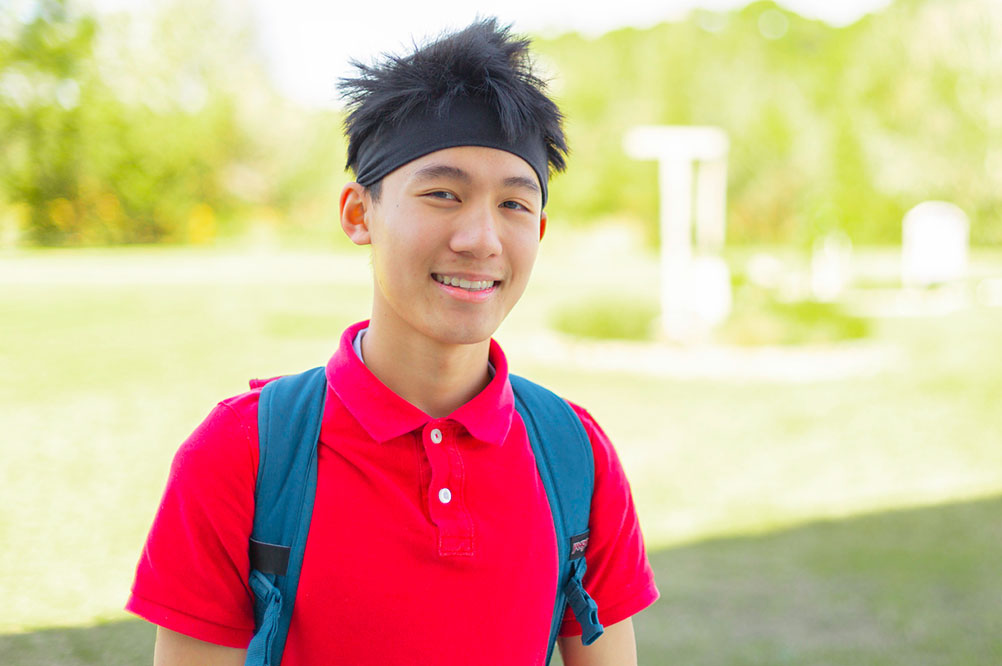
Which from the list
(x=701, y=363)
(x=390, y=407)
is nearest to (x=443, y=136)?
(x=390, y=407)

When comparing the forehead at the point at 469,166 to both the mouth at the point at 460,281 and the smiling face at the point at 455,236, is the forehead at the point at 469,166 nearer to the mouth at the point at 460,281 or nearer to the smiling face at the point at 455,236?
the smiling face at the point at 455,236

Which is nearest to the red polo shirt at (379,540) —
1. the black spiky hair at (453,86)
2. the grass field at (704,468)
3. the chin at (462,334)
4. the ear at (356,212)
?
the chin at (462,334)

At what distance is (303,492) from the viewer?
4.87 ft

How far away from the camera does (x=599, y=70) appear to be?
5112 cm

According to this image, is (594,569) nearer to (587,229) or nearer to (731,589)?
(731,589)

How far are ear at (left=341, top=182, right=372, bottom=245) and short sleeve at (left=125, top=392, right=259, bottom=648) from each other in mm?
400

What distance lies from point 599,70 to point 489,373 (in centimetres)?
5159

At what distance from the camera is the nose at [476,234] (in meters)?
1.52

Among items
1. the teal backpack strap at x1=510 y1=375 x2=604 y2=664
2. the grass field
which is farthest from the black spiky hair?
the grass field

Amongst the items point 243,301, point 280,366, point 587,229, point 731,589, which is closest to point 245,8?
point 587,229

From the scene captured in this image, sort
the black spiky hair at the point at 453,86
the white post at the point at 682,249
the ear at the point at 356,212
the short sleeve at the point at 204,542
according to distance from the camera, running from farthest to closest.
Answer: the white post at the point at 682,249 < the ear at the point at 356,212 < the black spiky hair at the point at 453,86 < the short sleeve at the point at 204,542

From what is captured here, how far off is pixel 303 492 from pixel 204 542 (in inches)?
6.4

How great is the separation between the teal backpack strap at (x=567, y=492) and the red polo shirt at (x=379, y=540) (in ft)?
0.10

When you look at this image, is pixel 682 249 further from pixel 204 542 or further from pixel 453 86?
pixel 204 542
